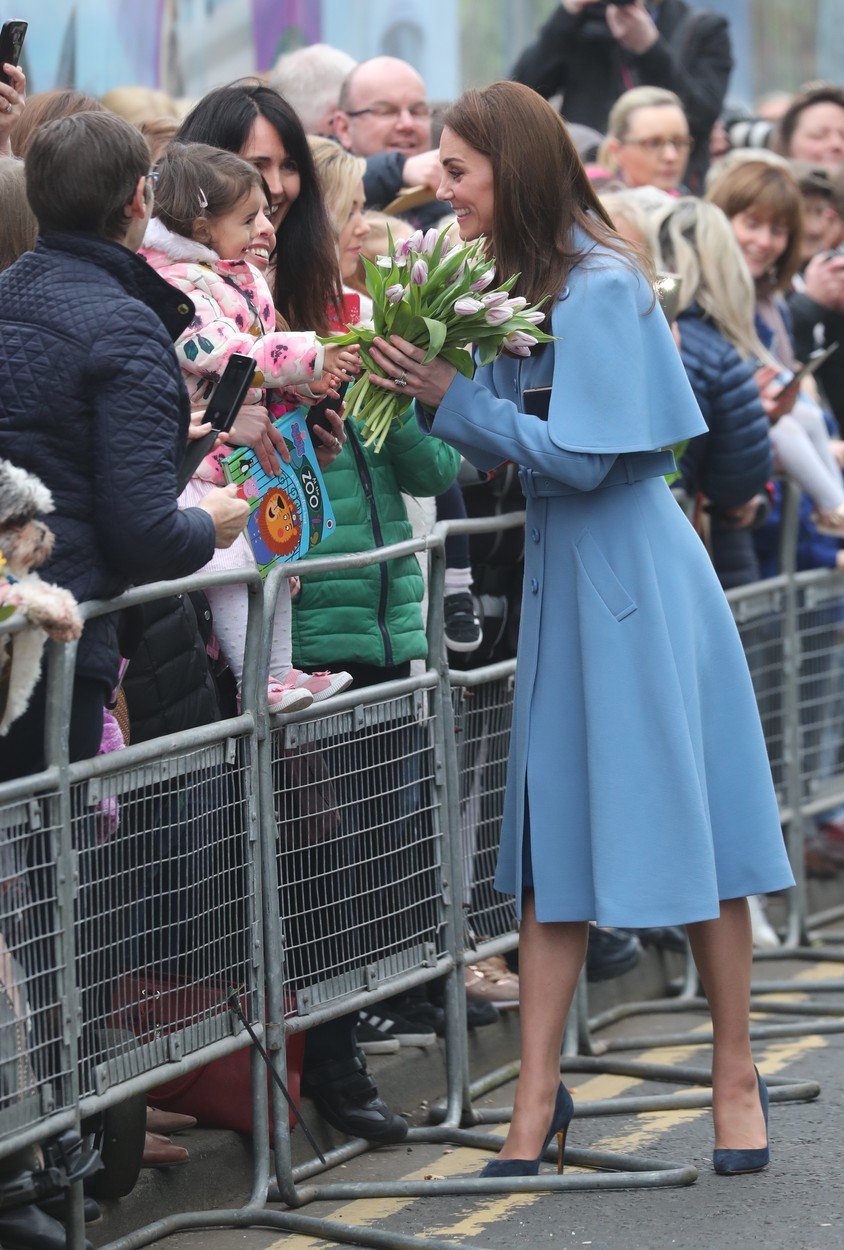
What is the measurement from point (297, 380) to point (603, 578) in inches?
32.9

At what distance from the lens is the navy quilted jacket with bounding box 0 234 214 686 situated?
4.25m

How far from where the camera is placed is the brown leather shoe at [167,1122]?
5129mm

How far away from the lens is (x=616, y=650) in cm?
497

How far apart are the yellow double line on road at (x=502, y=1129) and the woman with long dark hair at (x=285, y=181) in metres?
2.13

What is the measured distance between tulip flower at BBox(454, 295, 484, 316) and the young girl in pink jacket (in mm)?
389

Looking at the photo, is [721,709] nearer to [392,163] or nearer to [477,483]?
[477,483]

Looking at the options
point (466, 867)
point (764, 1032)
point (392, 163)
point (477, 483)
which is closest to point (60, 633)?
point (466, 867)

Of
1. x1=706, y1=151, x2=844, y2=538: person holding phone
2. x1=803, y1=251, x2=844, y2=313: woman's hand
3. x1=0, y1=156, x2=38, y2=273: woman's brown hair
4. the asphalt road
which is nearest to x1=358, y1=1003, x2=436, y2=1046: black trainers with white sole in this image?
the asphalt road

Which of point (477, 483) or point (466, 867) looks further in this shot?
point (477, 483)

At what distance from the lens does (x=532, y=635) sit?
201 inches

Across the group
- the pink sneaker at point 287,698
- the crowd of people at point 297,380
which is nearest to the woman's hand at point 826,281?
the crowd of people at point 297,380

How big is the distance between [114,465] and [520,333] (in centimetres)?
104

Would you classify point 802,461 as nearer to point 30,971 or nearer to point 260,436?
point 260,436

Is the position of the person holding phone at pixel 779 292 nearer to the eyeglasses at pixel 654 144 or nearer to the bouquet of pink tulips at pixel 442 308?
the eyeglasses at pixel 654 144
